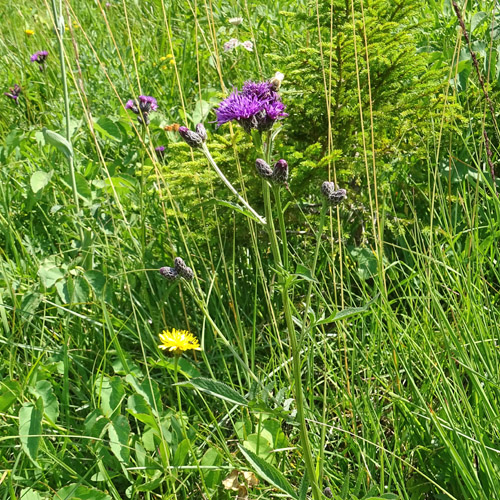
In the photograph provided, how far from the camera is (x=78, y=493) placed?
44.8 inches

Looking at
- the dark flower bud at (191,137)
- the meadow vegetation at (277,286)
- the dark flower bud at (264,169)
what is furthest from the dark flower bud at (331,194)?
the dark flower bud at (191,137)

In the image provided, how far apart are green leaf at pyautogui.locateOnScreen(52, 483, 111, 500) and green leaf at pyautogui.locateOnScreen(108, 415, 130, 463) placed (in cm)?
9

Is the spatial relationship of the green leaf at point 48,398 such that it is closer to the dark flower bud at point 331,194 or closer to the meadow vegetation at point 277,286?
the meadow vegetation at point 277,286

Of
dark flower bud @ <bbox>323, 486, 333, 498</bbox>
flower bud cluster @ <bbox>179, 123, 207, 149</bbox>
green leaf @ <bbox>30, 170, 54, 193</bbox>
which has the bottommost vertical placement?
dark flower bud @ <bbox>323, 486, 333, 498</bbox>

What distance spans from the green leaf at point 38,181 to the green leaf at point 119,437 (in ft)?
3.01

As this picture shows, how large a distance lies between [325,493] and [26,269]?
1.19 metres

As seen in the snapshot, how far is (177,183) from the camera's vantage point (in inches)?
65.1

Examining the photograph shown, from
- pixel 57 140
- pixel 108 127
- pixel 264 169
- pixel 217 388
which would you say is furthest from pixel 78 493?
pixel 108 127

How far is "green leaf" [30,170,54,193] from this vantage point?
1881mm

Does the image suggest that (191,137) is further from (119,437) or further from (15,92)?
(15,92)

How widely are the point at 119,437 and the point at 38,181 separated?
100cm

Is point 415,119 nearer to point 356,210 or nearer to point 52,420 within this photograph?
point 356,210

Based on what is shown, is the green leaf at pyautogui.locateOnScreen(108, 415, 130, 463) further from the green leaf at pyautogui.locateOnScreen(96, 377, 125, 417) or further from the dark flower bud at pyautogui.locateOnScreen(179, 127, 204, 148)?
the dark flower bud at pyautogui.locateOnScreen(179, 127, 204, 148)

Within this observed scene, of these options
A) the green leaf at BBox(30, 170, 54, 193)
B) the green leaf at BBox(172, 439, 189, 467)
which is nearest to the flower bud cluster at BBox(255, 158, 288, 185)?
the green leaf at BBox(172, 439, 189, 467)
